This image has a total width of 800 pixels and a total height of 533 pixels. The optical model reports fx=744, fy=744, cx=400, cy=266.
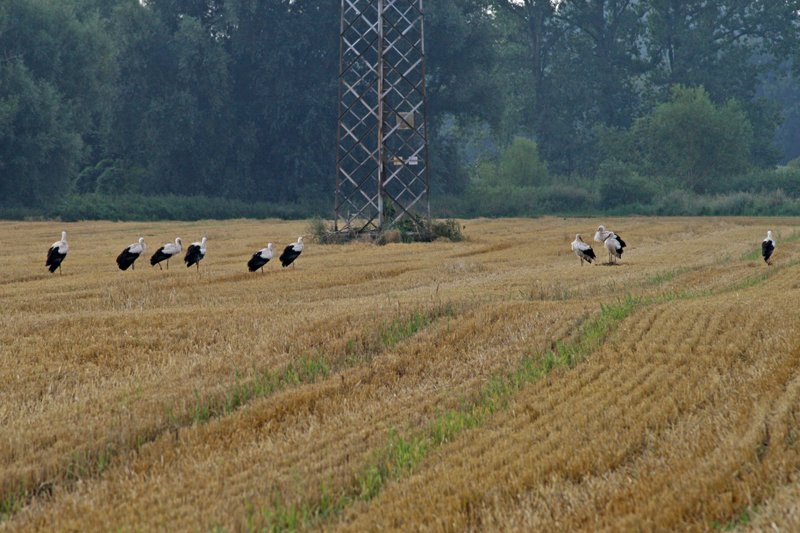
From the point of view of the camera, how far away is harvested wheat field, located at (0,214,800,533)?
4.83 meters

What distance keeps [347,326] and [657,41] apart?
67.5 metres

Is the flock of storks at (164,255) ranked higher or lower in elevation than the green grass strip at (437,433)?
higher

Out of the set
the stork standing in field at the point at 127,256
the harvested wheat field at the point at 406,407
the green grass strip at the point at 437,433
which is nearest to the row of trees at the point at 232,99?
the stork standing in field at the point at 127,256

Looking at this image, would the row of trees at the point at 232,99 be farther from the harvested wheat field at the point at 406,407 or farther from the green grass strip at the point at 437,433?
the green grass strip at the point at 437,433

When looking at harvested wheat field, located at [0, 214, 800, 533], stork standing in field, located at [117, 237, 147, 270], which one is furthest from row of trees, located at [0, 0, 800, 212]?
harvested wheat field, located at [0, 214, 800, 533]

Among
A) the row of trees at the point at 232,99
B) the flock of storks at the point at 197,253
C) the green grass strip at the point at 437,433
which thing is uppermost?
the row of trees at the point at 232,99

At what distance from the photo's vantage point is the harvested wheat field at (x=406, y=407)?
15.8 ft

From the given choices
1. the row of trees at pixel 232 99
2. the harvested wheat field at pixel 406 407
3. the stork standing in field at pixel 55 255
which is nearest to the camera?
the harvested wheat field at pixel 406 407

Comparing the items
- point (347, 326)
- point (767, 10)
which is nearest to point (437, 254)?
point (347, 326)

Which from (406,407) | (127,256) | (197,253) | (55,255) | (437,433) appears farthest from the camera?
(197,253)

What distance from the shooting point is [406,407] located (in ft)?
23.5

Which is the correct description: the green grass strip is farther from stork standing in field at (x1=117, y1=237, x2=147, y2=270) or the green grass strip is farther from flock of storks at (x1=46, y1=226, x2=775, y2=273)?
stork standing in field at (x1=117, y1=237, x2=147, y2=270)

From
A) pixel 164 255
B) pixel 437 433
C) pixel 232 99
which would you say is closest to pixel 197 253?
pixel 164 255

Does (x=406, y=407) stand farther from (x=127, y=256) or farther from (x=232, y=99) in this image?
(x=232, y=99)
